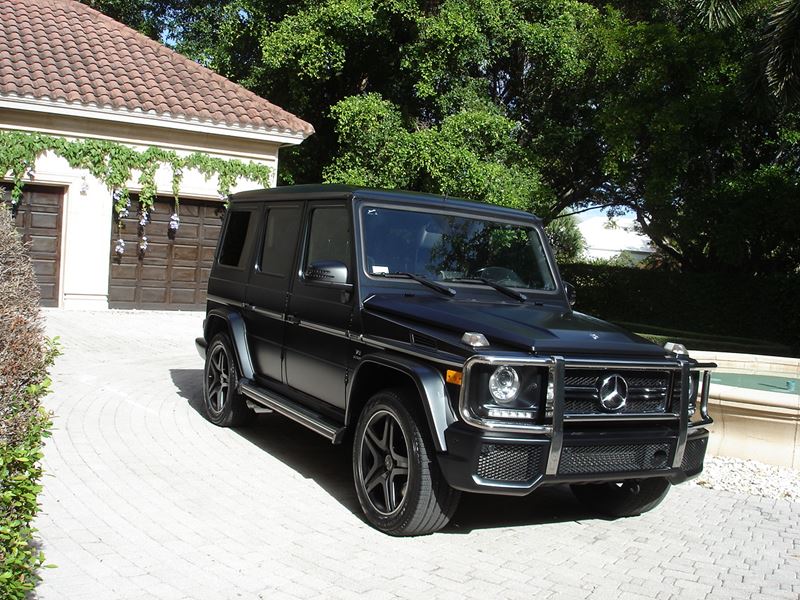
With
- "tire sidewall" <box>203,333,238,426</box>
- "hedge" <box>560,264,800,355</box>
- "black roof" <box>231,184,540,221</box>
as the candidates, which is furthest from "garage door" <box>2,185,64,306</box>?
"hedge" <box>560,264,800,355</box>

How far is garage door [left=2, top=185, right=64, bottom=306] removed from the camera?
52.1 feet

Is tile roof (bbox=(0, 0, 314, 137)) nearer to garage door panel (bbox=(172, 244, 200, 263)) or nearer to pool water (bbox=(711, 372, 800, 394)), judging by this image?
garage door panel (bbox=(172, 244, 200, 263))

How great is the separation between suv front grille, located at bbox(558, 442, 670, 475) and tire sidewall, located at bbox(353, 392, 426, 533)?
0.82 metres

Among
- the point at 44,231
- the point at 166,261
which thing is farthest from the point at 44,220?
the point at 166,261

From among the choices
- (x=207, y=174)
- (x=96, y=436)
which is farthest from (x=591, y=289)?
(x=96, y=436)

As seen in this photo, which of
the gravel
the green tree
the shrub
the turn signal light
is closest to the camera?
the shrub

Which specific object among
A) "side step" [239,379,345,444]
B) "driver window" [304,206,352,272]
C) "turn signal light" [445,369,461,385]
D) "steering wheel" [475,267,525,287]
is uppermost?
"driver window" [304,206,352,272]

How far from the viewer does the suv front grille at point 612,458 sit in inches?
188

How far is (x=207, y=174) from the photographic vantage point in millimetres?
17375

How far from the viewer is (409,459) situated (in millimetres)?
4910

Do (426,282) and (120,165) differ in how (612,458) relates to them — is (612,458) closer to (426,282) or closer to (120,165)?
(426,282)

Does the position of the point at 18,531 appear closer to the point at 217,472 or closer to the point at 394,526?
the point at 394,526

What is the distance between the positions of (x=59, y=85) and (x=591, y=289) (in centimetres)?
1754

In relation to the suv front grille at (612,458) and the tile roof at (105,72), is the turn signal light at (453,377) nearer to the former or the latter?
the suv front grille at (612,458)
